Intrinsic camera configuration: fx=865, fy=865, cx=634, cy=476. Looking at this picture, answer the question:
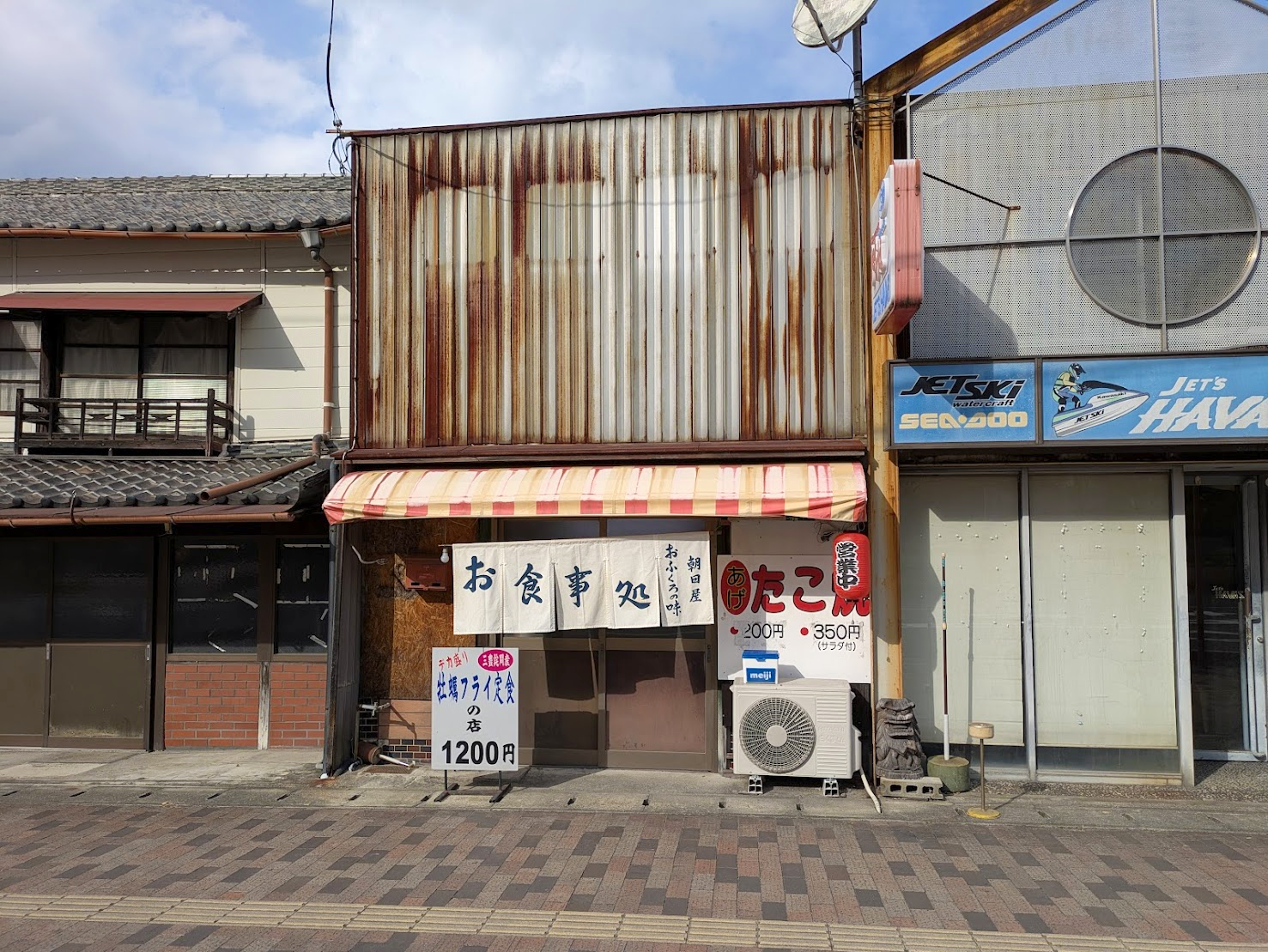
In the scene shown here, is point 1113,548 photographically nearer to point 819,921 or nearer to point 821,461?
point 821,461

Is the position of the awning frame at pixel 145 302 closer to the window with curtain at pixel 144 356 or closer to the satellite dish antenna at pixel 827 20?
the window with curtain at pixel 144 356

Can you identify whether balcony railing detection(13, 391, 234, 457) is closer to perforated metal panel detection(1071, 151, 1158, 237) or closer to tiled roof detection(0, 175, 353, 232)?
tiled roof detection(0, 175, 353, 232)

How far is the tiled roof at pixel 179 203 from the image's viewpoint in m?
11.2

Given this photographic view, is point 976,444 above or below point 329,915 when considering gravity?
above

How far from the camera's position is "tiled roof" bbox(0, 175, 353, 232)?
11227mm

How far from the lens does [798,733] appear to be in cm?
854

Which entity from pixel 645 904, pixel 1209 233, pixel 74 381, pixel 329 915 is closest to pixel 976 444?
pixel 1209 233

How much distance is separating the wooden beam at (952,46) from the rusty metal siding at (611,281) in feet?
1.75

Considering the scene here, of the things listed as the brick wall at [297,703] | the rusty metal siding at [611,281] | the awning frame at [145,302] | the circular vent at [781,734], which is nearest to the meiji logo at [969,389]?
the rusty metal siding at [611,281]

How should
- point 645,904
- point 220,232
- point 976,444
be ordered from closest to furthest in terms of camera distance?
point 645,904
point 976,444
point 220,232

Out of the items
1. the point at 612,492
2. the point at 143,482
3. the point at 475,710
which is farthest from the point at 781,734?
the point at 143,482

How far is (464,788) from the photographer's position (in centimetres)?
888

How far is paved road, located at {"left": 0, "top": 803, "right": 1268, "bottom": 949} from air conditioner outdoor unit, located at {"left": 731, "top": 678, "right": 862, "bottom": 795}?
0.71 metres

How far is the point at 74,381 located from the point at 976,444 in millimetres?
11341
